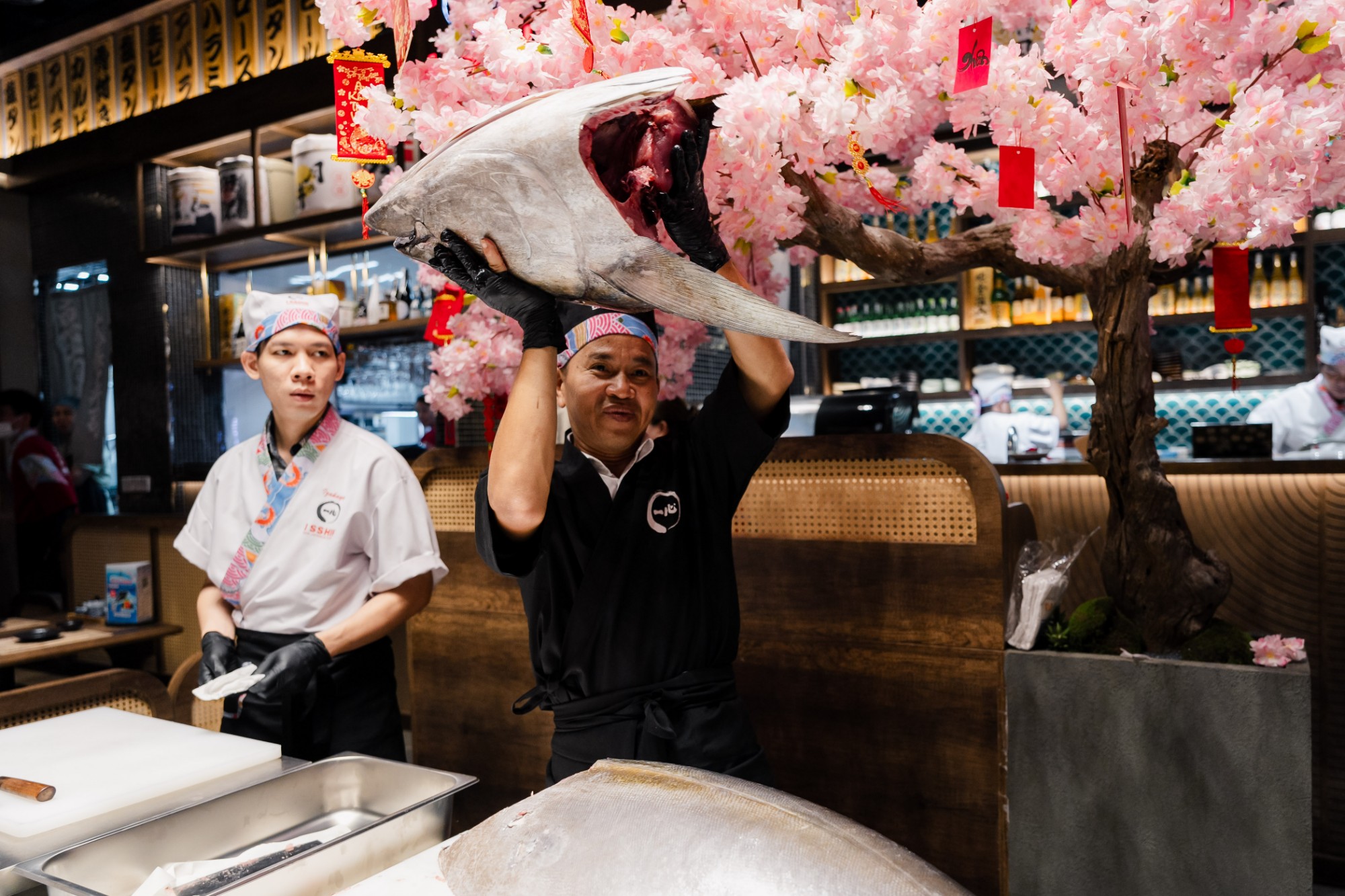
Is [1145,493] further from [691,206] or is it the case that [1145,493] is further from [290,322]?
[290,322]

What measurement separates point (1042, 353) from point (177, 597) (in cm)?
516

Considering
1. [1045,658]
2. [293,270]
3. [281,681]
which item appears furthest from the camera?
[293,270]

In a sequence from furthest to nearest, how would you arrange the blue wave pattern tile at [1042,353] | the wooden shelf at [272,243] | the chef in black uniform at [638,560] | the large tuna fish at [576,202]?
the blue wave pattern tile at [1042,353] → the wooden shelf at [272,243] → the chef in black uniform at [638,560] → the large tuna fish at [576,202]

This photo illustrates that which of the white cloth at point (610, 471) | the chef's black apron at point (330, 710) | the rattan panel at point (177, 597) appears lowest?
the rattan panel at point (177, 597)

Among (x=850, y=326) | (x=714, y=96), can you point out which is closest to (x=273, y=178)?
(x=850, y=326)

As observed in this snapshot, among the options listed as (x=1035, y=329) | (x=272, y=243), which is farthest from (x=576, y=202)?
(x=1035, y=329)

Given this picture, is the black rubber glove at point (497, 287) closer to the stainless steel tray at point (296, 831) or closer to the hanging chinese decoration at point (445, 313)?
the stainless steel tray at point (296, 831)

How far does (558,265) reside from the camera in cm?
102

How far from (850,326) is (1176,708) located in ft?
15.0

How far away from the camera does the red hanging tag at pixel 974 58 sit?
54.4 inches

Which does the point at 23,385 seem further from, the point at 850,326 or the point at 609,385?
the point at 609,385

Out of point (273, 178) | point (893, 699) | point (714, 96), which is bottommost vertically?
point (893, 699)

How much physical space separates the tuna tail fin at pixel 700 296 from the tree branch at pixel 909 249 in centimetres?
90

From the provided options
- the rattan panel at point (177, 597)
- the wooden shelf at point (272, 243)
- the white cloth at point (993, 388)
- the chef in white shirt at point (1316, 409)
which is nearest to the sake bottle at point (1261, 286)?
the chef in white shirt at point (1316, 409)
